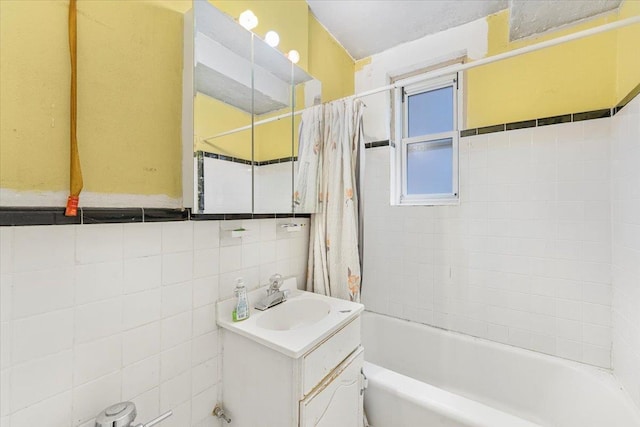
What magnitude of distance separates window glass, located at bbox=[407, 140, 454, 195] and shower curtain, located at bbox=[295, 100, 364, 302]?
2.73 ft

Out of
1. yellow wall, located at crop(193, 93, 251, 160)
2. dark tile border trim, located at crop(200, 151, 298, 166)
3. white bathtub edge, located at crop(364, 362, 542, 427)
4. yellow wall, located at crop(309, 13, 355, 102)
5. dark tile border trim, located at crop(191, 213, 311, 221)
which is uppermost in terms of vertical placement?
yellow wall, located at crop(309, 13, 355, 102)

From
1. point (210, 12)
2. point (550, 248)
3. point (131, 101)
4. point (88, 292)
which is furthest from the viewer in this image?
point (550, 248)

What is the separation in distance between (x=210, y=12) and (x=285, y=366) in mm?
1433

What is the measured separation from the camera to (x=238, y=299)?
3.62 feet

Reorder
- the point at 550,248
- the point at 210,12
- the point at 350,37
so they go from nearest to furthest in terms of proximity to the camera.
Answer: the point at 210,12 → the point at 550,248 → the point at 350,37

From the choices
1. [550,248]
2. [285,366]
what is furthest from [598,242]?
[285,366]

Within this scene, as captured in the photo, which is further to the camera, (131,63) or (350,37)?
(350,37)

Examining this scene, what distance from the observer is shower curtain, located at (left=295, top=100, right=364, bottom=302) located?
1.48 metres

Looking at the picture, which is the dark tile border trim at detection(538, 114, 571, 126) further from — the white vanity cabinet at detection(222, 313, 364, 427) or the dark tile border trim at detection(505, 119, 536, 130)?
the white vanity cabinet at detection(222, 313, 364, 427)

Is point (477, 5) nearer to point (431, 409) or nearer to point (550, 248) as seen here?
point (550, 248)

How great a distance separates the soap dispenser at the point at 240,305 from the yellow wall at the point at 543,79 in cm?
181

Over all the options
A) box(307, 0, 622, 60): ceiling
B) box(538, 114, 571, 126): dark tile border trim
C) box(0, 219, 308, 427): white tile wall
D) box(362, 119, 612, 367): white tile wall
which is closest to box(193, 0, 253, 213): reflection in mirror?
box(0, 219, 308, 427): white tile wall

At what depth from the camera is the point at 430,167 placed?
208 centimetres

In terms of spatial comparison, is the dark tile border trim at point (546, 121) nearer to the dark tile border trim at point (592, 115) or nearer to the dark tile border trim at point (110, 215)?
the dark tile border trim at point (592, 115)
